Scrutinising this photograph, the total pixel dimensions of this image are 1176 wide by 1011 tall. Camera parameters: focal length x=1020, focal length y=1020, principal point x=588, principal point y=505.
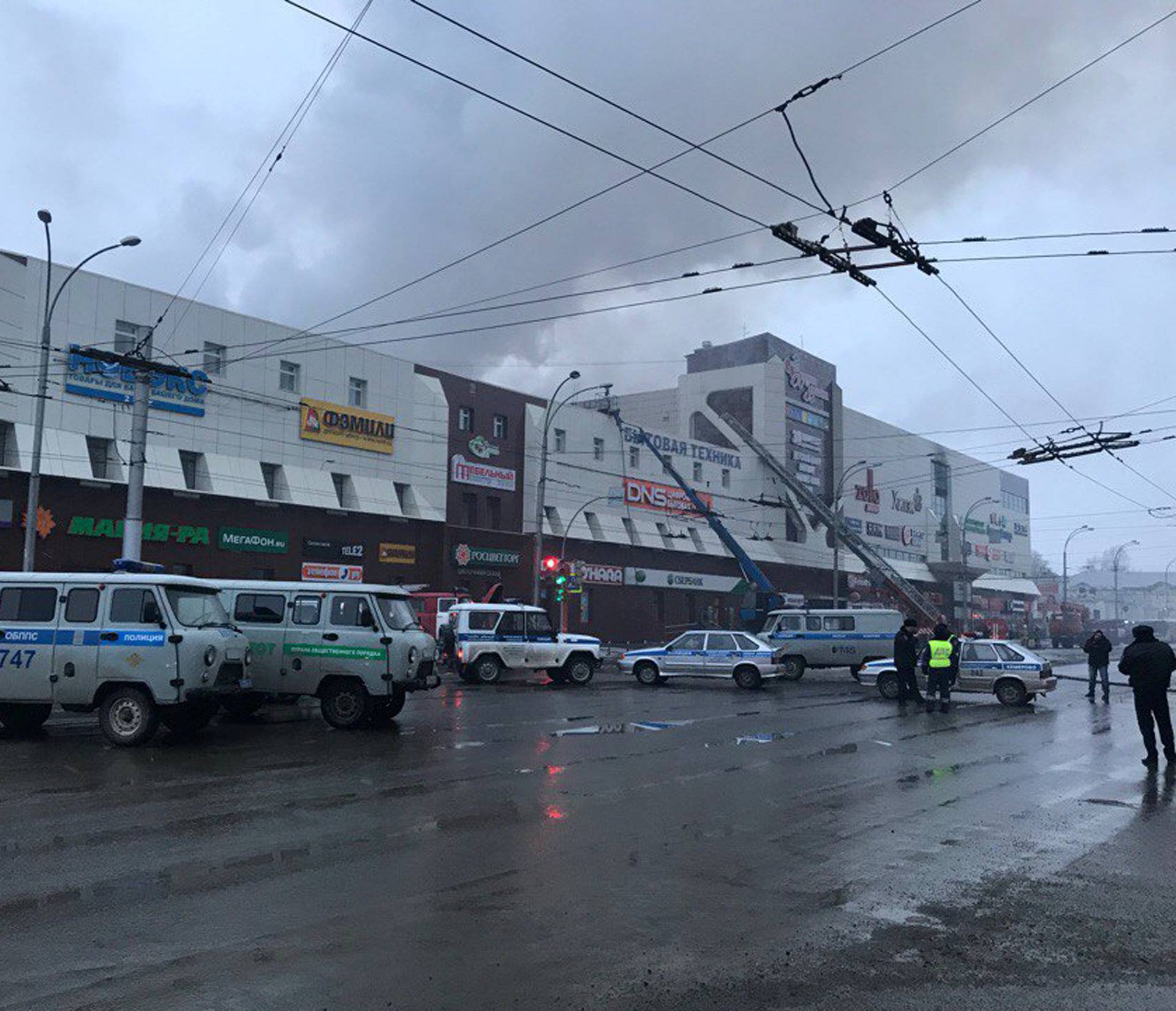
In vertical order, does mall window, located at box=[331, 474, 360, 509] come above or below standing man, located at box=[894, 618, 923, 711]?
above

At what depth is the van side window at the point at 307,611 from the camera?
52.7ft

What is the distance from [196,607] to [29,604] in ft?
7.15

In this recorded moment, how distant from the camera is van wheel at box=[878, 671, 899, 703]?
24.8 metres

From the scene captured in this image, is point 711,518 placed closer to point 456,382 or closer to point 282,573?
point 456,382

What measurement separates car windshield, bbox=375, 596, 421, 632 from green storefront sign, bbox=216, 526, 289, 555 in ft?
70.0

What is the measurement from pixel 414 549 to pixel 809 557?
34.3 m

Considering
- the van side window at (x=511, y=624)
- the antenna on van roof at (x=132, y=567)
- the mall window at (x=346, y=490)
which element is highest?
the mall window at (x=346, y=490)

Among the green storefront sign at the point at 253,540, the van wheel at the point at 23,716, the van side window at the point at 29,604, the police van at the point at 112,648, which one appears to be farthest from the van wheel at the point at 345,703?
the green storefront sign at the point at 253,540

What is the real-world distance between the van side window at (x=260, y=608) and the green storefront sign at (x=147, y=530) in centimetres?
1828

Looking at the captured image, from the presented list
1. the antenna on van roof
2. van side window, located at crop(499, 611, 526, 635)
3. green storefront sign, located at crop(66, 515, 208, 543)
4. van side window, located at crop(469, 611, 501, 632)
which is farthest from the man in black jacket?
green storefront sign, located at crop(66, 515, 208, 543)

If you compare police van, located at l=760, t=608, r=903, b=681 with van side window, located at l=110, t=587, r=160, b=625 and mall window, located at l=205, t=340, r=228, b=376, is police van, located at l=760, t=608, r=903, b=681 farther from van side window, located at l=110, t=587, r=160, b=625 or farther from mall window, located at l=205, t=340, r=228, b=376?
mall window, located at l=205, t=340, r=228, b=376

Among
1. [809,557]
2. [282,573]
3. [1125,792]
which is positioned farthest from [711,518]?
[1125,792]

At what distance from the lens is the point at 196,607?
14.0m

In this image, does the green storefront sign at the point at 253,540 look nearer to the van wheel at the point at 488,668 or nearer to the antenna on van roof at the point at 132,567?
the van wheel at the point at 488,668
